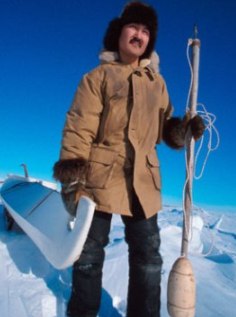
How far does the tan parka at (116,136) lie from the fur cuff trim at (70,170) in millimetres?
50

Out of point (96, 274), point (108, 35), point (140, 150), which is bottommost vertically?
point (96, 274)

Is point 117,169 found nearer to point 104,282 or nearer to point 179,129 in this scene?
point 179,129

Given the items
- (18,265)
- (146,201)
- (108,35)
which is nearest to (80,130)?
(146,201)

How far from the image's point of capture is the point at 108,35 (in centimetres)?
233

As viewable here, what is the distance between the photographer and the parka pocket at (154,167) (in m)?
2.05

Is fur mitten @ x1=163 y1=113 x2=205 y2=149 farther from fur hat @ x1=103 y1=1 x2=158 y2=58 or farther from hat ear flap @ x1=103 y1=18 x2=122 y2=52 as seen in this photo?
hat ear flap @ x1=103 y1=18 x2=122 y2=52

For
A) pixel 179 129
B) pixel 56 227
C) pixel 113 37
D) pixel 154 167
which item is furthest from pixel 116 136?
pixel 56 227

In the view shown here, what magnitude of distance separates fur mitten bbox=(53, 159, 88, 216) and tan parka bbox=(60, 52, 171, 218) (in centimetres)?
6

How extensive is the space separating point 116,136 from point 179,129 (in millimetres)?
467

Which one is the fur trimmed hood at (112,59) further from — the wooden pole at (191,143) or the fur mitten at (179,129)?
the fur mitten at (179,129)

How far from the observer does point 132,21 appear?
2275 millimetres

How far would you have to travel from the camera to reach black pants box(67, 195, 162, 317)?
1902mm

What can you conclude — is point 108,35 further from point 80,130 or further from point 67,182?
point 67,182

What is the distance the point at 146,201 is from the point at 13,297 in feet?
3.94
